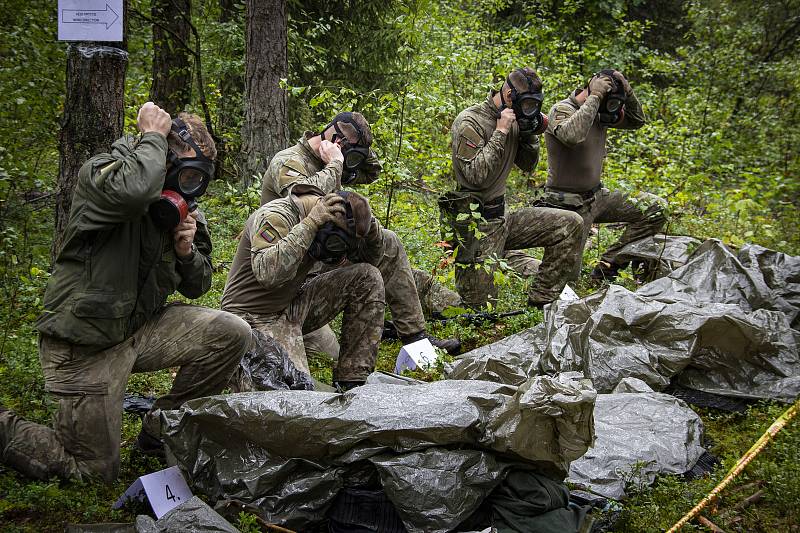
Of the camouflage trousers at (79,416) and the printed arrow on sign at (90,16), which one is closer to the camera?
the camouflage trousers at (79,416)

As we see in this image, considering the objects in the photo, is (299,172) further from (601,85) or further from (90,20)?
(601,85)

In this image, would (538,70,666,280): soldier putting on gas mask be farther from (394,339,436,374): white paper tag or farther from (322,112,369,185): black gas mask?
(322,112,369,185): black gas mask

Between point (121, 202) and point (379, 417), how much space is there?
153cm

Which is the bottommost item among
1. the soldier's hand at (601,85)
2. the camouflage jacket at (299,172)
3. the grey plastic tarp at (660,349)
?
the grey plastic tarp at (660,349)

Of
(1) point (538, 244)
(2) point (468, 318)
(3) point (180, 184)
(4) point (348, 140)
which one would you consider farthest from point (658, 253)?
(3) point (180, 184)

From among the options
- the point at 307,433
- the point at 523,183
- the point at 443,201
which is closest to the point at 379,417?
the point at 307,433

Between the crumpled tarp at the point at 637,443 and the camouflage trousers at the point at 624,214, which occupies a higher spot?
the camouflage trousers at the point at 624,214

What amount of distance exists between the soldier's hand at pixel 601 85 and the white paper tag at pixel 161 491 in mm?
5441

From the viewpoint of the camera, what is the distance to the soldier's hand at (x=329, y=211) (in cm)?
457

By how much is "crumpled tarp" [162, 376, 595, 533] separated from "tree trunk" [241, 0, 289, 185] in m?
5.54

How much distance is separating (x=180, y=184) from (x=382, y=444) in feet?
5.36

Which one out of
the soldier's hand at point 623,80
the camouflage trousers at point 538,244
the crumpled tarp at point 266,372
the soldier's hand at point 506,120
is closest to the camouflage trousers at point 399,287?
the crumpled tarp at point 266,372

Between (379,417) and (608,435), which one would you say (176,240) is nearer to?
(379,417)

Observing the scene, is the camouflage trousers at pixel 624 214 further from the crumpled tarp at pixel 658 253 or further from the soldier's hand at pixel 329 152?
the soldier's hand at pixel 329 152
